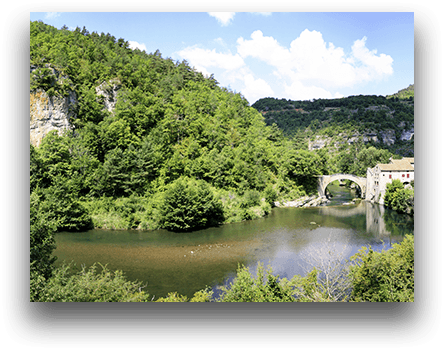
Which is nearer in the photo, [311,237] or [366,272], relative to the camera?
[366,272]

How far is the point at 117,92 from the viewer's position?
29.8 meters

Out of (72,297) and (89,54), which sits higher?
(89,54)

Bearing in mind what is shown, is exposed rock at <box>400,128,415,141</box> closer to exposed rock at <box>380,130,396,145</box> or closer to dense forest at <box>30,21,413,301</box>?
exposed rock at <box>380,130,396,145</box>

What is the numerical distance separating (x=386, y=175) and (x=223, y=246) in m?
20.2

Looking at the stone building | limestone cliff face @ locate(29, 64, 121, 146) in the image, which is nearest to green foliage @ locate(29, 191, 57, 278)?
limestone cliff face @ locate(29, 64, 121, 146)

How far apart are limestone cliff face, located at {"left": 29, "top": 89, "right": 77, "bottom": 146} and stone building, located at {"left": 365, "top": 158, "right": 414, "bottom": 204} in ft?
95.4

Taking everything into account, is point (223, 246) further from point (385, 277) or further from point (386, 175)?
point (386, 175)

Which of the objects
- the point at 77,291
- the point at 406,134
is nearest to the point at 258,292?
Answer: the point at 77,291

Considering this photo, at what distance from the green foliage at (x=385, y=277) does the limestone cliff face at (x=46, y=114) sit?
2422cm

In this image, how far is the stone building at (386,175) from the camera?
1077 inches
